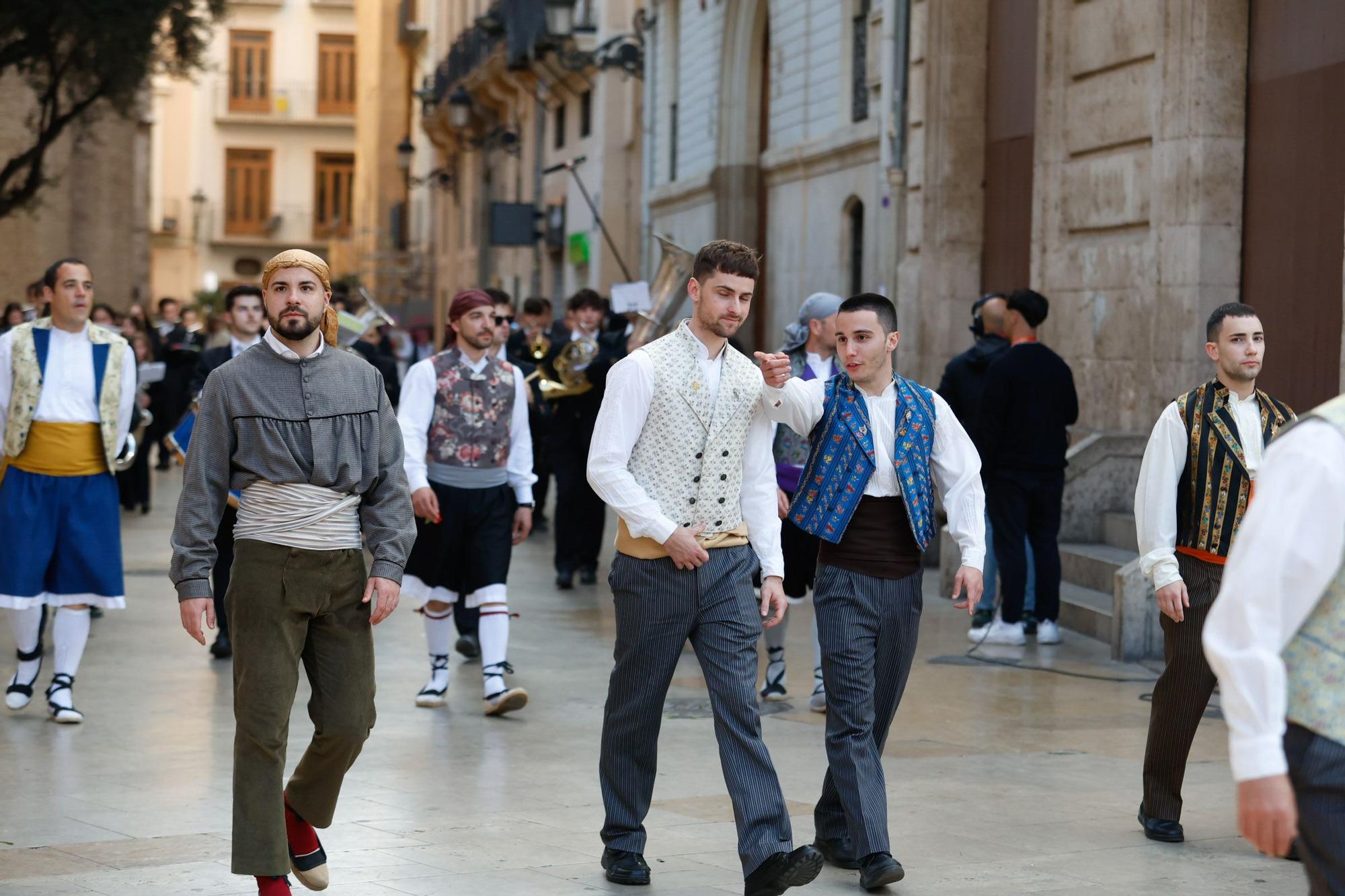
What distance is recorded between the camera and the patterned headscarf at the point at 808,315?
9008 millimetres

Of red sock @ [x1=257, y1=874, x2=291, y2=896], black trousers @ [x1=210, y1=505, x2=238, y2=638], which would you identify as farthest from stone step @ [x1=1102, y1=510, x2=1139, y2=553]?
red sock @ [x1=257, y1=874, x2=291, y2=896]

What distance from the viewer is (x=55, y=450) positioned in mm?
8836

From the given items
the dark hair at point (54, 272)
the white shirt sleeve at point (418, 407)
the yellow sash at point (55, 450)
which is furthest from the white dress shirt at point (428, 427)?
the dark hair at point (54, 272)

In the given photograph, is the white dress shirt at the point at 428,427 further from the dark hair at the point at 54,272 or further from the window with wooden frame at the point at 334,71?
the window with wooden frame at the point at 334,71

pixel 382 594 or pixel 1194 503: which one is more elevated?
pixel 1194 503

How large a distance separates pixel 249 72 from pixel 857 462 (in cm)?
6370

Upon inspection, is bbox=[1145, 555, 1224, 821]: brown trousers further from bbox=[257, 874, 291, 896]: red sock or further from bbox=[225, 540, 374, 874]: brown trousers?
bbox=[257, 874, 291, 896]: red sock

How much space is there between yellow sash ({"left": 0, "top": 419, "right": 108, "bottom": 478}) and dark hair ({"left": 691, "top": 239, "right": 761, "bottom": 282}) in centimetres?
406

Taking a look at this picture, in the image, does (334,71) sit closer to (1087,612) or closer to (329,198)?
(329,198)

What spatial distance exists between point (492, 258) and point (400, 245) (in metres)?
12.9

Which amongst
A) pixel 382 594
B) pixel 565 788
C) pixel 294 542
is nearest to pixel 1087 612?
pixel 565 788

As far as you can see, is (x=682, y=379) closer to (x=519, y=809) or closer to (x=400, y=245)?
(x=519, y=809)

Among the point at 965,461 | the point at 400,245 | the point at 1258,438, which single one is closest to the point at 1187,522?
the point at 1258,438

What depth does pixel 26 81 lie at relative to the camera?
23484 mm
